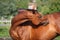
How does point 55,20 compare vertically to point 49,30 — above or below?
above

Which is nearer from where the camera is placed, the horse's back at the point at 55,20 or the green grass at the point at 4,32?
the horse's back at the point at 55,20

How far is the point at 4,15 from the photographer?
58.6 ft

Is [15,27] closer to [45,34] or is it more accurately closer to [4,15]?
[45,34]

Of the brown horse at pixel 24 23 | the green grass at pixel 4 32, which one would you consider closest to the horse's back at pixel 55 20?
the brown horse at pixel 24 23

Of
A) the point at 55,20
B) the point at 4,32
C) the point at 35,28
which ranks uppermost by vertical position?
the point at 55,20

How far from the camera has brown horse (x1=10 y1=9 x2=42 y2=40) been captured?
4.58m

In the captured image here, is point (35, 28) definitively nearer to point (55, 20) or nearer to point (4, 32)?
point (55, 20)

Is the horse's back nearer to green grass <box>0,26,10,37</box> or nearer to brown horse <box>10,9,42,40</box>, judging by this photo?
brown horse <box>10,9,42,40</box>

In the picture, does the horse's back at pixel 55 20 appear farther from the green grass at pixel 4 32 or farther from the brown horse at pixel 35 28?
the green grass at pixel 4 32

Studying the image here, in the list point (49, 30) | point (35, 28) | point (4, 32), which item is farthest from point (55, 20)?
point (4, 32)

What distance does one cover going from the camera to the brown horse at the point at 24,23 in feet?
15.0

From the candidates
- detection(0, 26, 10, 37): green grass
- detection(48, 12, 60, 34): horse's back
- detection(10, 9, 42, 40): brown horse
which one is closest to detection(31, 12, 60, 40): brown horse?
detection(48, 12, 60, 34): horse's back

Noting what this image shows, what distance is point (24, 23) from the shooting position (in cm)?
476

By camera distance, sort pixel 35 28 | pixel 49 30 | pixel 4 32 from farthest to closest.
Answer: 1. pixel 4 32
2. pixel 35 28
3. pixel 49 30
